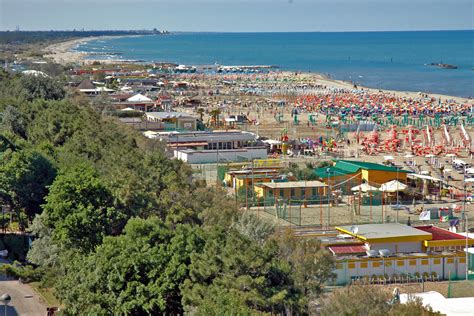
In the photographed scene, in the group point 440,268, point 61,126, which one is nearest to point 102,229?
point 440,268

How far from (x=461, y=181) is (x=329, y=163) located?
509 cm

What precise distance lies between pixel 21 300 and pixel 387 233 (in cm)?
854

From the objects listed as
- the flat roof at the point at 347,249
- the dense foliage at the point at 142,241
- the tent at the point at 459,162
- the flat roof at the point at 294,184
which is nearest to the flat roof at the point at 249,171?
the flat roof at the point at 294,184

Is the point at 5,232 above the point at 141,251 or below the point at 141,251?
below

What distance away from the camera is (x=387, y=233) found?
20.5 m

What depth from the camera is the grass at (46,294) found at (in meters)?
16.8

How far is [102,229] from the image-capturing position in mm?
18391

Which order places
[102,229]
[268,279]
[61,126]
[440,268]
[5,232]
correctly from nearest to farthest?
[268,279]
[102,229]
[440,268]
[5,232]
[61,126]

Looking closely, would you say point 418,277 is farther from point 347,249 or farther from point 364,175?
point 364,175

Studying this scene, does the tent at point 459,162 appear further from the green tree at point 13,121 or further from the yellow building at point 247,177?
the green tree at point 13,121

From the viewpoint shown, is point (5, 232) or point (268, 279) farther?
point (5, 232)

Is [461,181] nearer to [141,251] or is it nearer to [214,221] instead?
[214,221]

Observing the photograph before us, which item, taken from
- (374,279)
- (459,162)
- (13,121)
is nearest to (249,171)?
(13,121)

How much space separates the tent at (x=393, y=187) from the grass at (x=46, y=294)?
14.0 meters
